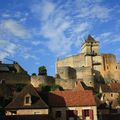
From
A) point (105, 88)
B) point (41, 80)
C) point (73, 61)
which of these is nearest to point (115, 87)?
point (105, 88)

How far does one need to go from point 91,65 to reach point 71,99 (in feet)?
157

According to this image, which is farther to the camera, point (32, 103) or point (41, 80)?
point (41, 80)

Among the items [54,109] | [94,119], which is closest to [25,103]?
[54,109]

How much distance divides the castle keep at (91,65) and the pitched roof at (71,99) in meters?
39.2

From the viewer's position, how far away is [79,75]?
86.8 m

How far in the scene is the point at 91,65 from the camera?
9056 centimetres

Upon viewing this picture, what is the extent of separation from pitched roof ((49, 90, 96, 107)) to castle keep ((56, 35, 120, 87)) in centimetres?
3924

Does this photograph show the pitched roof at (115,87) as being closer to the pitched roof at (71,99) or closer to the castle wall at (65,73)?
the castle wall at (65,73)

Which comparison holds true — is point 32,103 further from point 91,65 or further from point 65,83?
point 91,65

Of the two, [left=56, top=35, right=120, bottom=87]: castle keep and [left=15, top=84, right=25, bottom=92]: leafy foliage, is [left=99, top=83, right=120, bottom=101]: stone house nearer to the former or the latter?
[left=56, top=35, right=120, bottom=87]: castle keep

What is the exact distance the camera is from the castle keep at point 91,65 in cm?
8612

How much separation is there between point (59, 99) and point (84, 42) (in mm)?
57191

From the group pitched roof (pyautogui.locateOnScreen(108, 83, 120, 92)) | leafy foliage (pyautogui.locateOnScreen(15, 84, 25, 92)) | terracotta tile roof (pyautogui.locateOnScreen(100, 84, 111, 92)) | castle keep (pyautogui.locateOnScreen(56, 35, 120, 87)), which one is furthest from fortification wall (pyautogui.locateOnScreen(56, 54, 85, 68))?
leafy foliage (pyautogui.locateOnScreen(15, 84, 25, 92))

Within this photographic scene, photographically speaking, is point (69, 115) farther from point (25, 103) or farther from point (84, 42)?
point (84, 42)
